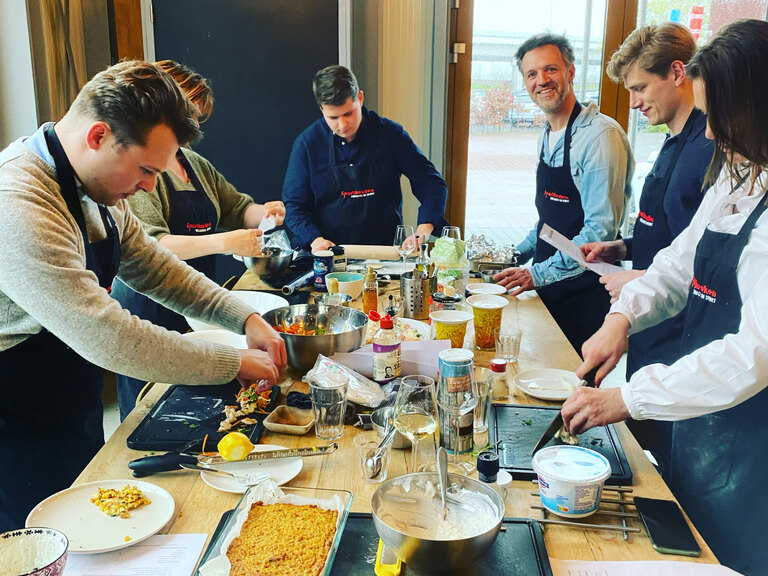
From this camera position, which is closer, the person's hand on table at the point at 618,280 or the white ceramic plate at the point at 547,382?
the white ceramic plate at the point at 547,382

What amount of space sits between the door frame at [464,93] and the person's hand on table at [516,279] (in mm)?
2056

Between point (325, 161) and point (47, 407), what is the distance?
7.71ft

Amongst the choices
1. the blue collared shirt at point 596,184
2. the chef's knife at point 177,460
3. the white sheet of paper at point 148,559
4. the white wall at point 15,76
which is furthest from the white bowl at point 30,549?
the white wall at point 15,76

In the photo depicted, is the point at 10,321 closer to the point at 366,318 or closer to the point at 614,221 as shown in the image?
the point at 366,318

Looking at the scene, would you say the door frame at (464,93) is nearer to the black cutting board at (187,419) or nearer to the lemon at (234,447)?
the black cutting board at (187,419)

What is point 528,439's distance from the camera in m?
1.58

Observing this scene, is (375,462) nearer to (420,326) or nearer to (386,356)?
(386,356)

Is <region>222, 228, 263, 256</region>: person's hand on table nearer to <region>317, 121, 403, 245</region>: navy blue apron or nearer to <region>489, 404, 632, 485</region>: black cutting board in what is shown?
<region>317, 121, 403, 245</region>: navy blue apron

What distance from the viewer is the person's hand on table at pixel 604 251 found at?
2.88 m

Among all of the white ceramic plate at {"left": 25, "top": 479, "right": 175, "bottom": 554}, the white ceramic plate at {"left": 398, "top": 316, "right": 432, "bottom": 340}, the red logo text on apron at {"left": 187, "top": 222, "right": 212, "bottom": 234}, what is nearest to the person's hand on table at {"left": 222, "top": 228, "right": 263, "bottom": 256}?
the red logo text on apron at {"left": 187, "top": 222, "right": 212, "bottom": 234}

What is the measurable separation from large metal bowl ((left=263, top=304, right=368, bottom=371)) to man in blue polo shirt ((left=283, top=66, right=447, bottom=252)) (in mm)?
1530

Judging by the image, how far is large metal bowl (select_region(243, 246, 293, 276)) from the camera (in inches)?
115

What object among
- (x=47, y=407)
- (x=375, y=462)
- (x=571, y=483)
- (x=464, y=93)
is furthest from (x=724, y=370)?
(x=464, y=93)

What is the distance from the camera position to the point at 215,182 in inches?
124
